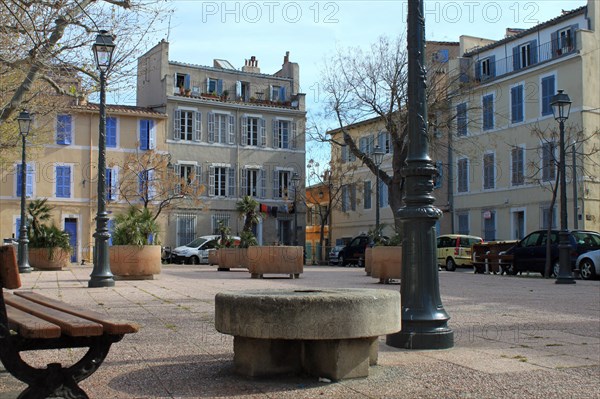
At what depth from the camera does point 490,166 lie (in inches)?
1604

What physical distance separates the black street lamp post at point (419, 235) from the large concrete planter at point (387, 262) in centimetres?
969

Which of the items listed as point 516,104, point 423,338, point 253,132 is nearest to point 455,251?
point 516,104

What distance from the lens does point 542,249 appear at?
23.1m

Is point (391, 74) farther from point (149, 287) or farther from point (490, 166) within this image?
point (149, 287)

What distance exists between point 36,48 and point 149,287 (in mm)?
5450

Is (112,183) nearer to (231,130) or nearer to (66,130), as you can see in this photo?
(66,130)

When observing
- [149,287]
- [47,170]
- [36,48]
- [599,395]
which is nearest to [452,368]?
[599,395]

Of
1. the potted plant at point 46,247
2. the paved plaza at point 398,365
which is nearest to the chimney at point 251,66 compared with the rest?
the potted plant at point 46,247

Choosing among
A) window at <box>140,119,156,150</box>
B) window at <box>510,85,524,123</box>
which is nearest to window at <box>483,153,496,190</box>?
window at <box>510,85,524,123</box>

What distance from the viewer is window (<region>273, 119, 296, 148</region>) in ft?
164

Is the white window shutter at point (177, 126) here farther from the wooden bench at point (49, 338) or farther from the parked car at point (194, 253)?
the wooden bench at point (49, 338)

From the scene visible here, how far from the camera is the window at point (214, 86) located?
158 ft

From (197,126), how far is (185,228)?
6.76m

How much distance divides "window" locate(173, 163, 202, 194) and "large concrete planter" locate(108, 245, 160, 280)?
2609 centimetres
